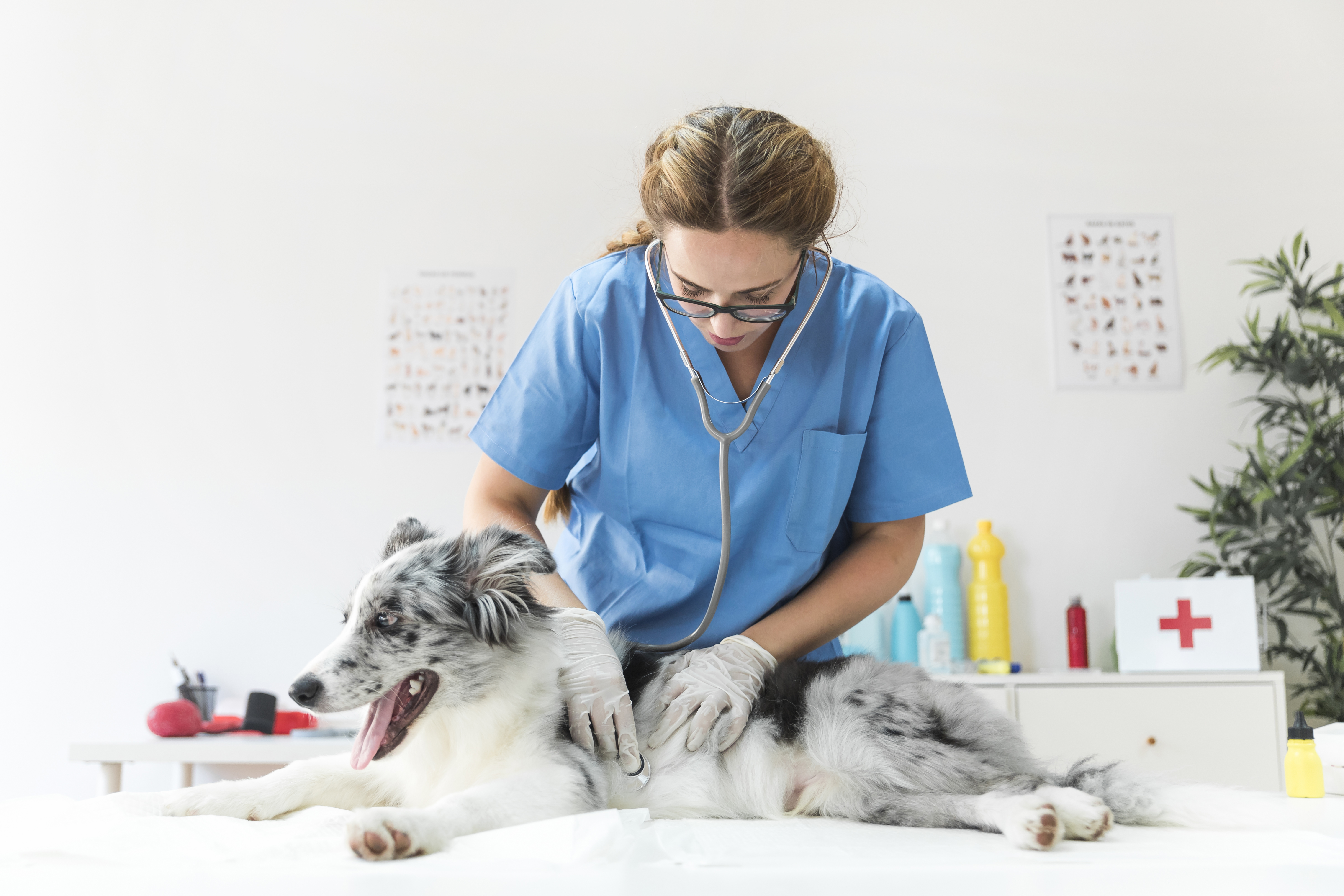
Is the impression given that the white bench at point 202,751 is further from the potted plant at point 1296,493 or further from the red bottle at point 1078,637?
the potted plant at point 1296,493

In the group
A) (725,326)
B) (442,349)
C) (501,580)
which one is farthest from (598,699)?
(442,349)

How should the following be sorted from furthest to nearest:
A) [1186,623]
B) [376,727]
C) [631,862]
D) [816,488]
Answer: [1186,623] → [816,488] → [376,727] → [631,862]

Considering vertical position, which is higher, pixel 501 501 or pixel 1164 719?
pixel 501 501

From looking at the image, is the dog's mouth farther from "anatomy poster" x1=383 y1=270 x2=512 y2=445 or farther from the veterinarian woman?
"anatomy poster" x1=383 y1=270 x2=512 y2=445

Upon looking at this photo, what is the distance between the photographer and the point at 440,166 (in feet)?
11.2

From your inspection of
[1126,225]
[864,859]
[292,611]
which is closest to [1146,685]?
[1126,225]

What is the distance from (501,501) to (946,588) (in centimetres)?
212

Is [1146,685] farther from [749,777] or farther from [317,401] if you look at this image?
[317,401]

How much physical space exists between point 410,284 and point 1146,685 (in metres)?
2.87

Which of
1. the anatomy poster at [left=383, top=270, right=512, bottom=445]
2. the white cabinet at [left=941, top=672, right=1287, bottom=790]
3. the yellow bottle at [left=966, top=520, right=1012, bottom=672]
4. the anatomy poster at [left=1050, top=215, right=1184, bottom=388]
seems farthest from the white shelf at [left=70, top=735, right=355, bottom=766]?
the anatomy poster at [left=1050, top=215, right=1184, bottom=388]

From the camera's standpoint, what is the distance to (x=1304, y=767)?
4.13ft

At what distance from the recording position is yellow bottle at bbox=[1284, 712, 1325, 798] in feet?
4.12

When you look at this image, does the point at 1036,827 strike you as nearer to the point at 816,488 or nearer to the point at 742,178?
the point at 816,488

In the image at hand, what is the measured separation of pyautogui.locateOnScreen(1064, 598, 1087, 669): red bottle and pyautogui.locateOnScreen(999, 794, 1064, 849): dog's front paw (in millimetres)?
2440
